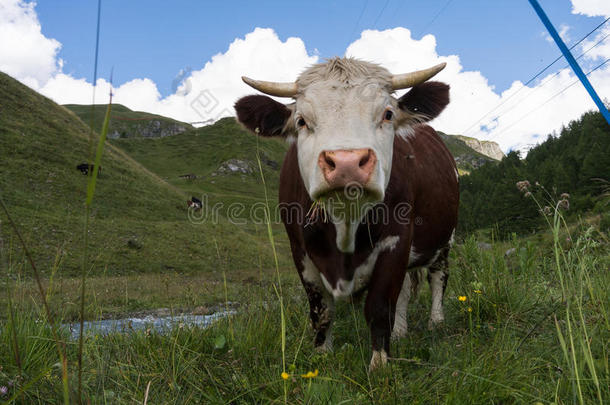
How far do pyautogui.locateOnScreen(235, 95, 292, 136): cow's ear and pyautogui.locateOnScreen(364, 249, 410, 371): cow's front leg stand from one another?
4.92ft

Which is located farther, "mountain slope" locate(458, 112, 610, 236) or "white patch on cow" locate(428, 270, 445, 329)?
"mountain slope" locate(458, 112, 610, 236)

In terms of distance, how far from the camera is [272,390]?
238 cm

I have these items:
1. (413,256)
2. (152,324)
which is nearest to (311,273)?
(413,256)

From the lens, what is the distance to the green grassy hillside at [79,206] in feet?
68.7

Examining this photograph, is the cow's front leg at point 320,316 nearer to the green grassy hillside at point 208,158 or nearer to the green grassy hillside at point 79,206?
the green grassy hillside at point 79,206

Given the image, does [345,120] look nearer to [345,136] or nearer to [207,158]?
[345,136]

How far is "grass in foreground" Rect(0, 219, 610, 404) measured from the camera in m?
2.19

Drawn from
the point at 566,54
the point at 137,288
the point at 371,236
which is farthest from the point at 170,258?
the point at 566,54

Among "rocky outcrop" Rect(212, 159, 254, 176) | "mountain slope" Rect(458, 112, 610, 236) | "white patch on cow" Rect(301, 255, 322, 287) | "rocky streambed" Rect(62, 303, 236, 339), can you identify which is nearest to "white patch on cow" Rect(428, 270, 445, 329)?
"white patch on cow" Rect(301, 255, 322, 287)

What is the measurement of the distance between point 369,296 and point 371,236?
0.48 metres

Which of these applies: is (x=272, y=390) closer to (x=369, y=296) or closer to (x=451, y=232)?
(x=369, y=296)

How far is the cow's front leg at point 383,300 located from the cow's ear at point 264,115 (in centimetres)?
150

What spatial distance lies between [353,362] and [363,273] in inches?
31.4

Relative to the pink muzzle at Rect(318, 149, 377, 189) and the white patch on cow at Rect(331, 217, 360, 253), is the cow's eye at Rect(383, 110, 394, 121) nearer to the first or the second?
the pink muzzle at Rect(318, 149, 377, 189)
